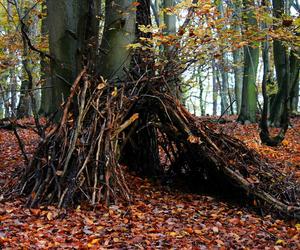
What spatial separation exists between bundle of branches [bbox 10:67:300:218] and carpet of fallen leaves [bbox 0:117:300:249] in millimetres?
296

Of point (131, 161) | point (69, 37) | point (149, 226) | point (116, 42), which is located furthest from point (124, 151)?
point (149, 226)

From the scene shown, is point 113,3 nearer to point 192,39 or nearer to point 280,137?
point 192,39

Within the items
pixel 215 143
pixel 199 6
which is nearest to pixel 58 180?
pixel 215 143

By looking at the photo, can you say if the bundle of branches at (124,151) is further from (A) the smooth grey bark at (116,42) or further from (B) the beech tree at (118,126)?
(A) the smooth grey bark at (116,42)

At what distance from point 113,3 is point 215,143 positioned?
2.75 m

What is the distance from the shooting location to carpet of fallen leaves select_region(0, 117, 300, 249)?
4164 mm

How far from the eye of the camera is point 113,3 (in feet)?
21.2

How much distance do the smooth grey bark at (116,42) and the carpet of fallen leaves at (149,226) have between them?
Answer: 6.18ft

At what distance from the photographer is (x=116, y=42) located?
6.59 metres

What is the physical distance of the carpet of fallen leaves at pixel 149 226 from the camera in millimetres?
4164

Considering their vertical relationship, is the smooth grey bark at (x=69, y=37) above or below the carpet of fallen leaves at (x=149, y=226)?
above

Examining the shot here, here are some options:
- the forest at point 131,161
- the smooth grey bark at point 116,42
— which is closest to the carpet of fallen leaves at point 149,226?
the forest at point 131,161

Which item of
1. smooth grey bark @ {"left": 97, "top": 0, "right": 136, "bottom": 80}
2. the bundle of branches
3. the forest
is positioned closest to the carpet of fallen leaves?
the forest

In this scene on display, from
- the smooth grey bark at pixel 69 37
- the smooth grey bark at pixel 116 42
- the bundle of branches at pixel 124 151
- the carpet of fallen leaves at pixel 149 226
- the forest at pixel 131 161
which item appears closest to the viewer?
the carpet of fallen leaves at pixel 149 226
